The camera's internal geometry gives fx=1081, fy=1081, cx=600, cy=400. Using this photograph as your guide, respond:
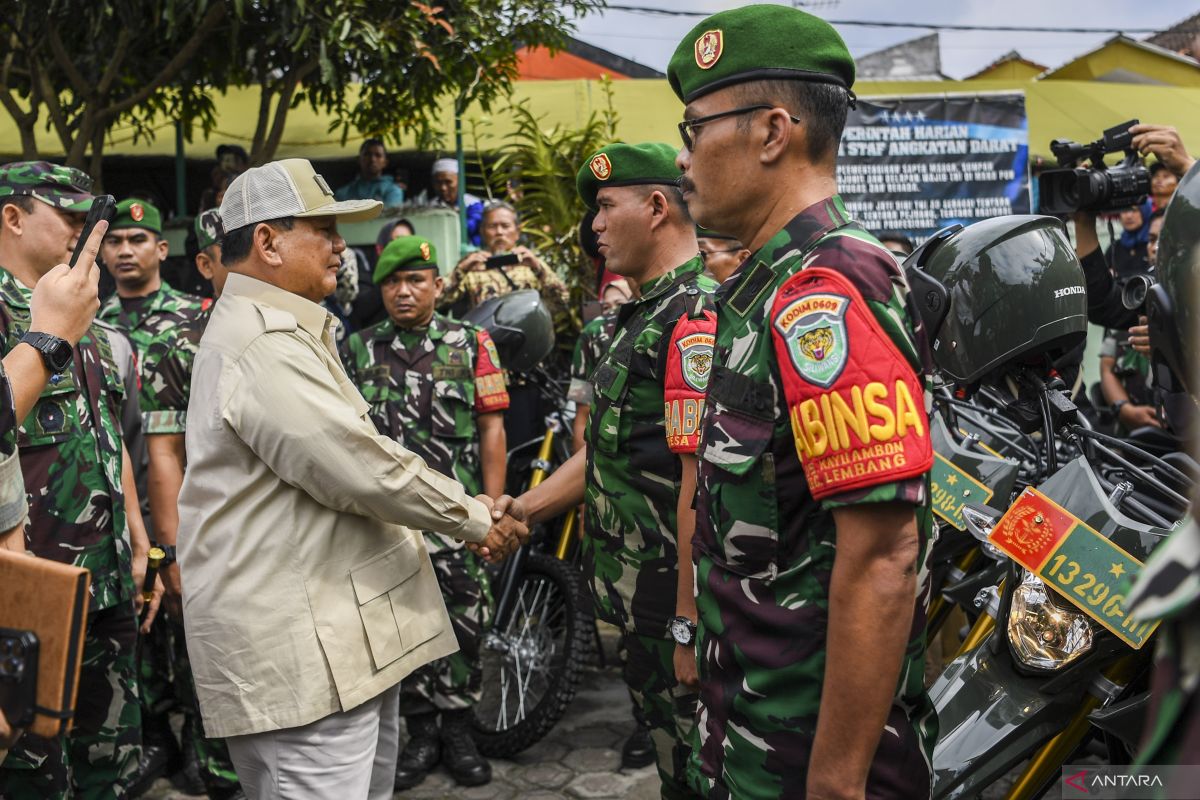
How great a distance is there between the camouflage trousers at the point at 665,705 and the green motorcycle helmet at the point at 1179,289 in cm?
141

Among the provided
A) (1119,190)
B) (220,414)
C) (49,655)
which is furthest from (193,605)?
(1119,190)

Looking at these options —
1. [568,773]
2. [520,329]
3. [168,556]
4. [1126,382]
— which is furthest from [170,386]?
[1126,382]

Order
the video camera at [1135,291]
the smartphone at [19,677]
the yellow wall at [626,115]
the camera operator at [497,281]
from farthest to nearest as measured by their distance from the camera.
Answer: the yellow wall at [626,115] < the camera operator at [497,281] < the video camera at [1135,291] < the smartphone at [19,677]

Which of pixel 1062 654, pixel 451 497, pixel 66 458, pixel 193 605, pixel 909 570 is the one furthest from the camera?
pixel 66 458

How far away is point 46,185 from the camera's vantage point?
312 centimetres

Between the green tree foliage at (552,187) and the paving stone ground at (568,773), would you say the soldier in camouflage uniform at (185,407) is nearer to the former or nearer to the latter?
the paving stone ground at (568,773)

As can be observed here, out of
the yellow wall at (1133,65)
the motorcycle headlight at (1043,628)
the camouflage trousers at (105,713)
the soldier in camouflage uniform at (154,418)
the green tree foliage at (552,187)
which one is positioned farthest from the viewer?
the yellow wall at (1133,65)

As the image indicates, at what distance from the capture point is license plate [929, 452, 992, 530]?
2.87 m

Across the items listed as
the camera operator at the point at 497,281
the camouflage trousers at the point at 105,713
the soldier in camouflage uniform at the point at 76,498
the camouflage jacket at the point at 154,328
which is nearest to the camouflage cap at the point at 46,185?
the soldier in camouflage uniform at the point at 76,498

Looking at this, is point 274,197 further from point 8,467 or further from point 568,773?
point 568,773

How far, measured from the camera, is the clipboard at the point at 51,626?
5.00ft

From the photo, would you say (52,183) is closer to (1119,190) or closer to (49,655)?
(49,655)

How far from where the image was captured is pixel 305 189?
104 inches

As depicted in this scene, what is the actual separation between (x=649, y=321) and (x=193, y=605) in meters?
1.28
